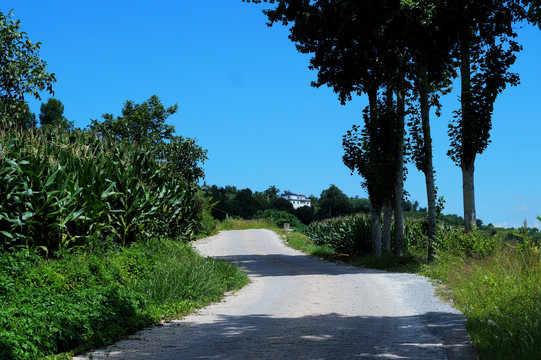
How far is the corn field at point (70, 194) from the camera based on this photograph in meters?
10.9

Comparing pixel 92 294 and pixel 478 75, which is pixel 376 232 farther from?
pixel 92 294

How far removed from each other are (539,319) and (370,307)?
158 inches

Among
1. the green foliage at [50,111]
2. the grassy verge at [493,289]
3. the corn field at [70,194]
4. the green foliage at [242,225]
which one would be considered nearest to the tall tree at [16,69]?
the corn field at [70,194]

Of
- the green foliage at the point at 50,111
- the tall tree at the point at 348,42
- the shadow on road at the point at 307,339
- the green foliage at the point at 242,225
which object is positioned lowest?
the shadow on road at the point at 307,339

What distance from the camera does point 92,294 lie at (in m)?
8.99

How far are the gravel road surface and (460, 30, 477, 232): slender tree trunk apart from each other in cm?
434

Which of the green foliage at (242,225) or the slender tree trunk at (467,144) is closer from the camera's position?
the slender tree trunk at (467,144)

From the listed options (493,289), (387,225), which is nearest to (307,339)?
(493,289)

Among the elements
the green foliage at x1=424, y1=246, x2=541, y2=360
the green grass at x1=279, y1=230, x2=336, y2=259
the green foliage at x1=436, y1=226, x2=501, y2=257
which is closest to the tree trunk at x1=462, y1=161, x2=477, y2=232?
the green foliage at x1=436, y1=226, x2=501, y2=257

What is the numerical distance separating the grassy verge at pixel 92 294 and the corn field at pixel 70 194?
628 mm

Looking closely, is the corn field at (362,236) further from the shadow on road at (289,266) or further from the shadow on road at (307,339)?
the shadow on road at (307,339)

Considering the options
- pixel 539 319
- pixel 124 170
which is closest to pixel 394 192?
pixel 124 170

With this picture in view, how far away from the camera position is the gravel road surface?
22.8 ft

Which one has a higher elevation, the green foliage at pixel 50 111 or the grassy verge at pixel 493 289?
the green foliage at pixel 50 111
